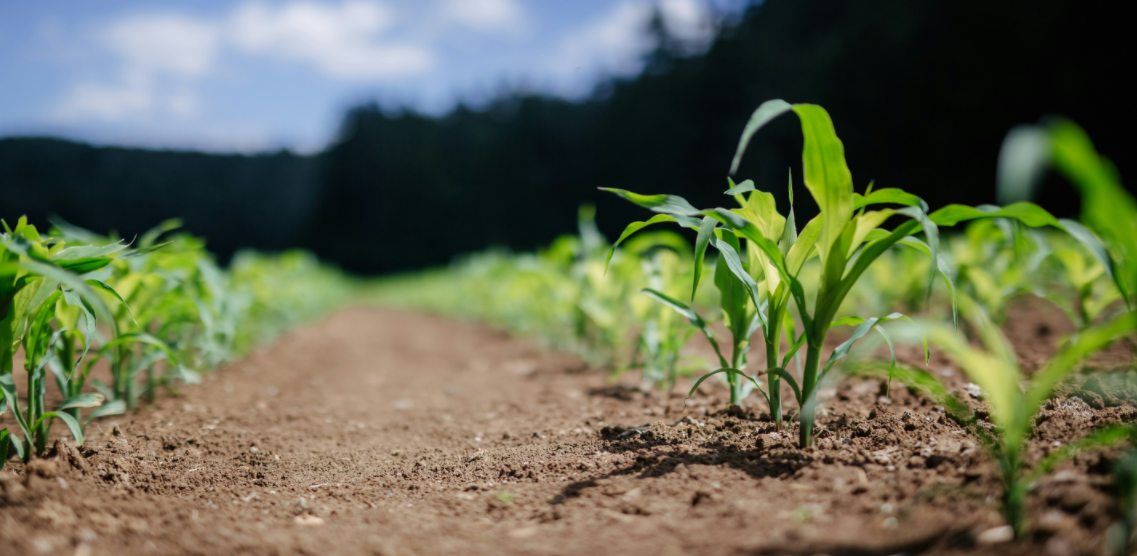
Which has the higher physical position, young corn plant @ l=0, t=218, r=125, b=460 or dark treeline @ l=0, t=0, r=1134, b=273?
dark treeline @ l=0, t=0, r=1134, b=273

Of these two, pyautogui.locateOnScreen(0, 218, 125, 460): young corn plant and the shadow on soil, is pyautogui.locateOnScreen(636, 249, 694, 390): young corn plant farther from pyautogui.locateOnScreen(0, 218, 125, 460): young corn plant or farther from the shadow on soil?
pyautogui.locateOnScreen(0, 218, 125, 460): young corn plant

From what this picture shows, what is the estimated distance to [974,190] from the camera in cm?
1153

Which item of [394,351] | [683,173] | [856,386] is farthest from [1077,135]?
[683,173]

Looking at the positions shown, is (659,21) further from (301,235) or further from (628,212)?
(301,235)

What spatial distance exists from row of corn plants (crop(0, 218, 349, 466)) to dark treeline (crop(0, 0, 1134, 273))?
1.61 m

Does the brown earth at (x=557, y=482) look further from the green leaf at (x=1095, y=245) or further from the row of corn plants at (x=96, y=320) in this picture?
the green leaf at (x=1095, y=245)

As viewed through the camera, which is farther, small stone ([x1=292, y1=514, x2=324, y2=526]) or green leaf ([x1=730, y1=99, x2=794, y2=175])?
small stone ([x1=292, y1=514, x2=324, y2=526])

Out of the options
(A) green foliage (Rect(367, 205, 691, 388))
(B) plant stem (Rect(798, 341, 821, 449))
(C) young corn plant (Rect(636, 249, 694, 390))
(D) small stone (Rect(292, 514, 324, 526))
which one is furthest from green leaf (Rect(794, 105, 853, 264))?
(D) small stone (Rect(292, 514, 324, 526))

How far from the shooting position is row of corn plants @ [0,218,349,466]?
1.35 meters

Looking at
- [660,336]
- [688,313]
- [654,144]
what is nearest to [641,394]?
[660,336]

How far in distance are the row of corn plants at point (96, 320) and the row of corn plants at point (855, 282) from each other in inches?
46.8

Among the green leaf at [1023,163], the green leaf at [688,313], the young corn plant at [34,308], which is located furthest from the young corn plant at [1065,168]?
the young corn plant at [34,308]

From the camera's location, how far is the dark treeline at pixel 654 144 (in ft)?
36.8

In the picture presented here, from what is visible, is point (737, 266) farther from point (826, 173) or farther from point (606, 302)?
point (606, 302)
